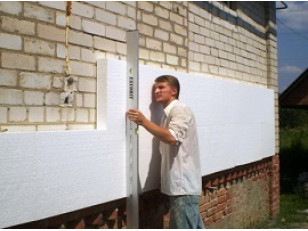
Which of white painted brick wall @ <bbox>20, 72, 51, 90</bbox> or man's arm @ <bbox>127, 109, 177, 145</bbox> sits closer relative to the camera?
white painted brick wall @ <bbox>20, 72, 51, 90</bbox>

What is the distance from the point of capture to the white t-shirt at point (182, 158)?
136 inches

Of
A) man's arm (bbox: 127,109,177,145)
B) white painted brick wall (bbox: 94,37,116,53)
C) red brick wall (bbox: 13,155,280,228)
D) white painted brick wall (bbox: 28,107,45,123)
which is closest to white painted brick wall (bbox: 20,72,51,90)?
white painted brick wall (bbox: 28,107,45,123)

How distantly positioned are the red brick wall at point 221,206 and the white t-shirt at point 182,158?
484mm

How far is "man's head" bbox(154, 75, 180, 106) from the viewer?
364 cm

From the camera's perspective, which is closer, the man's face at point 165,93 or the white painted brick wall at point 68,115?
the white painted brick wall at point 68,115

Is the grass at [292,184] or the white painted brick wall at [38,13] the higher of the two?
the white painted brick wall at [38,13]

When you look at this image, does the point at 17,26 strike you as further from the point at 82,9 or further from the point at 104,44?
the point at 104,44

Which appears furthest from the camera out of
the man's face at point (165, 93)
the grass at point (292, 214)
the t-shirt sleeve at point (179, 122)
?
the grass at point (292, 214)

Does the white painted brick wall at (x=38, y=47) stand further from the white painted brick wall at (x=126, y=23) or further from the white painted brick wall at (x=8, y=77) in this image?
the white painted brick wall at (x=126, y=23)

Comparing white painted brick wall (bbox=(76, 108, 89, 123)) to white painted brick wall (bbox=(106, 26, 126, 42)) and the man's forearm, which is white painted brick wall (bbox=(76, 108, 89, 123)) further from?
white painted brick wall (bbox=(106, 26, 126, 42))

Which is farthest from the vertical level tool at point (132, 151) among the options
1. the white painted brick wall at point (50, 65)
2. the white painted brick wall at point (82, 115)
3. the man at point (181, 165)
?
the white painted brick wall at point (50, 65)

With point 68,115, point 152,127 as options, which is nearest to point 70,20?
point 68,115

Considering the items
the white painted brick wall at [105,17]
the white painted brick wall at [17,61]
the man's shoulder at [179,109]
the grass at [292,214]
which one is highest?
the white painted brick wall at [105,17]

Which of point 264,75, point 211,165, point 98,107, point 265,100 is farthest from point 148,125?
point 264,75
